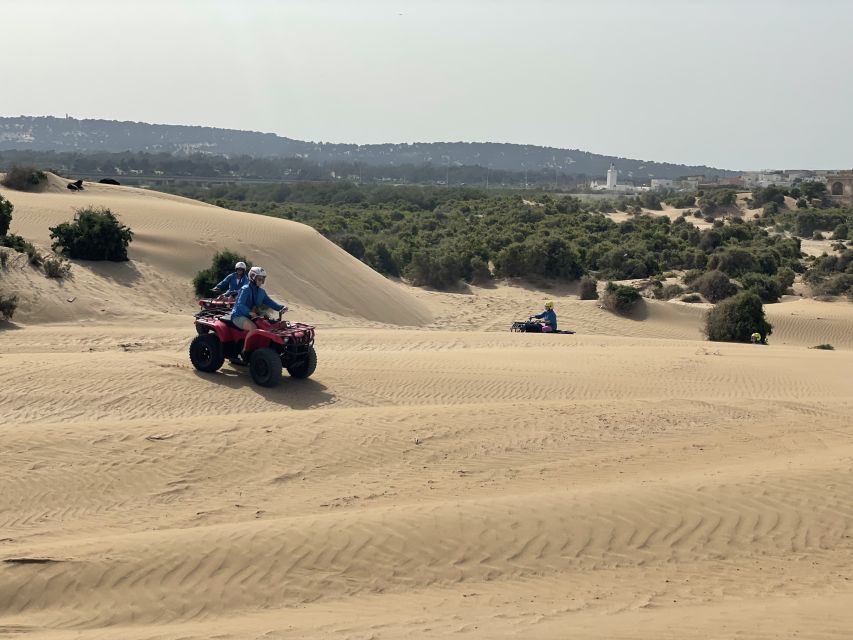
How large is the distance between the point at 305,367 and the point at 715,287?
25706mm

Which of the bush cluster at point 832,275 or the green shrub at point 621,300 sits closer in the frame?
the green shrub at point 621,300

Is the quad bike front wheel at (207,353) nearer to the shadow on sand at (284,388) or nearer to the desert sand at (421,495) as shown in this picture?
the shadow on sand at (284,388)

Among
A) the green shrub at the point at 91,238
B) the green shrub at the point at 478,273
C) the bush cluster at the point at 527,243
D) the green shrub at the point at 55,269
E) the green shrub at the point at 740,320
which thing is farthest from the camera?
the bush cluster at the point at 527,243

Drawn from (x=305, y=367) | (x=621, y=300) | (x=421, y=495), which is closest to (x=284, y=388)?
(x=305, y=367)

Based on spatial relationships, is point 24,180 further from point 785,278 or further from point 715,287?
point 785,278

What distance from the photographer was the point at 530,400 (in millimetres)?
14047

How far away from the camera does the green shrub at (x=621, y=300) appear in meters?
31.1

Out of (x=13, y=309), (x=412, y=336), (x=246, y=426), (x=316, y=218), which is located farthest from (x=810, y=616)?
(x=316, y=218)

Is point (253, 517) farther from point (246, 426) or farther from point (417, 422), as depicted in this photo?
point (417, 422)

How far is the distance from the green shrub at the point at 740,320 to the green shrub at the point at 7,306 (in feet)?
59.5

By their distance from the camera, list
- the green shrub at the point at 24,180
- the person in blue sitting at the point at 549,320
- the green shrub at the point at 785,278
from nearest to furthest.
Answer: the person in blue sitting at the point at 549,320 < the green shrub at the point at 24,180 < the green shrub at the point at 785,278

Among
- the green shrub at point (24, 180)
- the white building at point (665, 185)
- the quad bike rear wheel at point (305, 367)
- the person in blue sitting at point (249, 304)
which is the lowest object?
the quad bike rear wheel at point (305, 367)

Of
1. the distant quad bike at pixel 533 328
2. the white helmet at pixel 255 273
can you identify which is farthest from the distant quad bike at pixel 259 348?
Answer: the distant quad bike at pixel 533 328

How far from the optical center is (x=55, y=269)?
69.9ft
